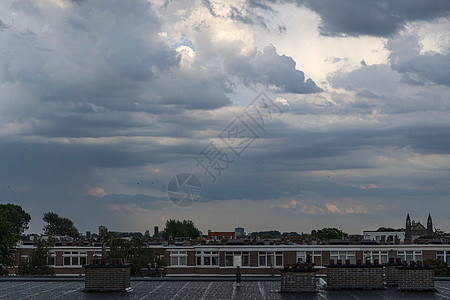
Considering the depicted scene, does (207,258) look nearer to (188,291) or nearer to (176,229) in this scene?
(188,291)

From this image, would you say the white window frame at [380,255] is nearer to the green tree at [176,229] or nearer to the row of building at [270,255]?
the row of building at [270,255]

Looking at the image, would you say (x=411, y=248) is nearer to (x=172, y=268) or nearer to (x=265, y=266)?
(x=265, y=266)

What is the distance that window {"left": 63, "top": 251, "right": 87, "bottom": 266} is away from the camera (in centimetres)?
9562

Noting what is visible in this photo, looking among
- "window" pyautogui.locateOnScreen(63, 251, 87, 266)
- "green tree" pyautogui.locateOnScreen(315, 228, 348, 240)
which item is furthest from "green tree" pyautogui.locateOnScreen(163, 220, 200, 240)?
"window" pyautogui.locateOnScreen(63, 251, 87, 266)

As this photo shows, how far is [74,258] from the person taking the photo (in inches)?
3789

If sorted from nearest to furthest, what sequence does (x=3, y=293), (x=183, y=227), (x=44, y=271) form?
1. (x=3, y=293)
2. (x=44, y=271)
3. (x=183, y=227)

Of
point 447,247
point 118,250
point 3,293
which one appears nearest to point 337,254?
point 447,247

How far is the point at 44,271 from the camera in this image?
83.8m

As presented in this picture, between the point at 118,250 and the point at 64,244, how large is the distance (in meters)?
17.9

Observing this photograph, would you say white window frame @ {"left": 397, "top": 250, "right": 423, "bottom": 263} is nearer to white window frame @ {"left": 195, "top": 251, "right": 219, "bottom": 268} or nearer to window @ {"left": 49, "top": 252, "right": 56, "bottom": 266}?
white window frame @ {"left": 195, "top": 251, "right": 219, "bottom": 268}

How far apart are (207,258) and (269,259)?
8.69m

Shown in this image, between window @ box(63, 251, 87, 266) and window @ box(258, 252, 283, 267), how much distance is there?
2820 cm

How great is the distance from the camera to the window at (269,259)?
85188mm

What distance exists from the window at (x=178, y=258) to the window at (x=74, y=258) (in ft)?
50.1
